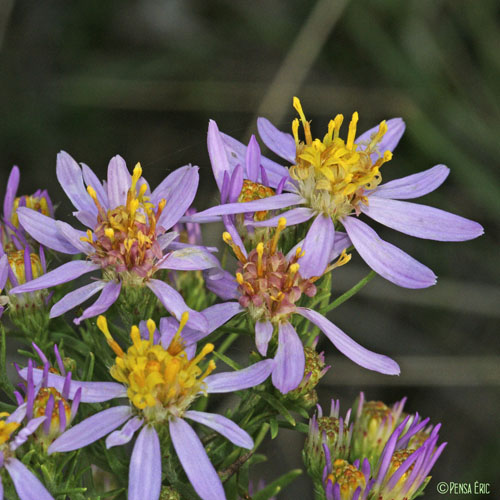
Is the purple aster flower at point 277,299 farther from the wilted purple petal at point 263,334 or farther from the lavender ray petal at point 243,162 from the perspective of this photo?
the lavender ray petal at point 243,162

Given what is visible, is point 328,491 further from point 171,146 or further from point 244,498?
point 171,146

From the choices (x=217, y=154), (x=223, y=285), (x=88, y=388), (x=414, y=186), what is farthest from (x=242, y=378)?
(x=414, y=186)

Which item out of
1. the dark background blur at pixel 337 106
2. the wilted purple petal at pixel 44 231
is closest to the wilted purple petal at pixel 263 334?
the wilted purple petal at pixel 44 231

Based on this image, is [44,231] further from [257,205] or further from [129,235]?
[257,205]

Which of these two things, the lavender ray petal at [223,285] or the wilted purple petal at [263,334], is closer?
the wilted purple petal at [263,334]

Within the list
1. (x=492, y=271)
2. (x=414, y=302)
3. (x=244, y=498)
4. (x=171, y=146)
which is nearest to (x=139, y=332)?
(x=244, y=498)

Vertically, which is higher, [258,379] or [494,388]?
[494,388]
